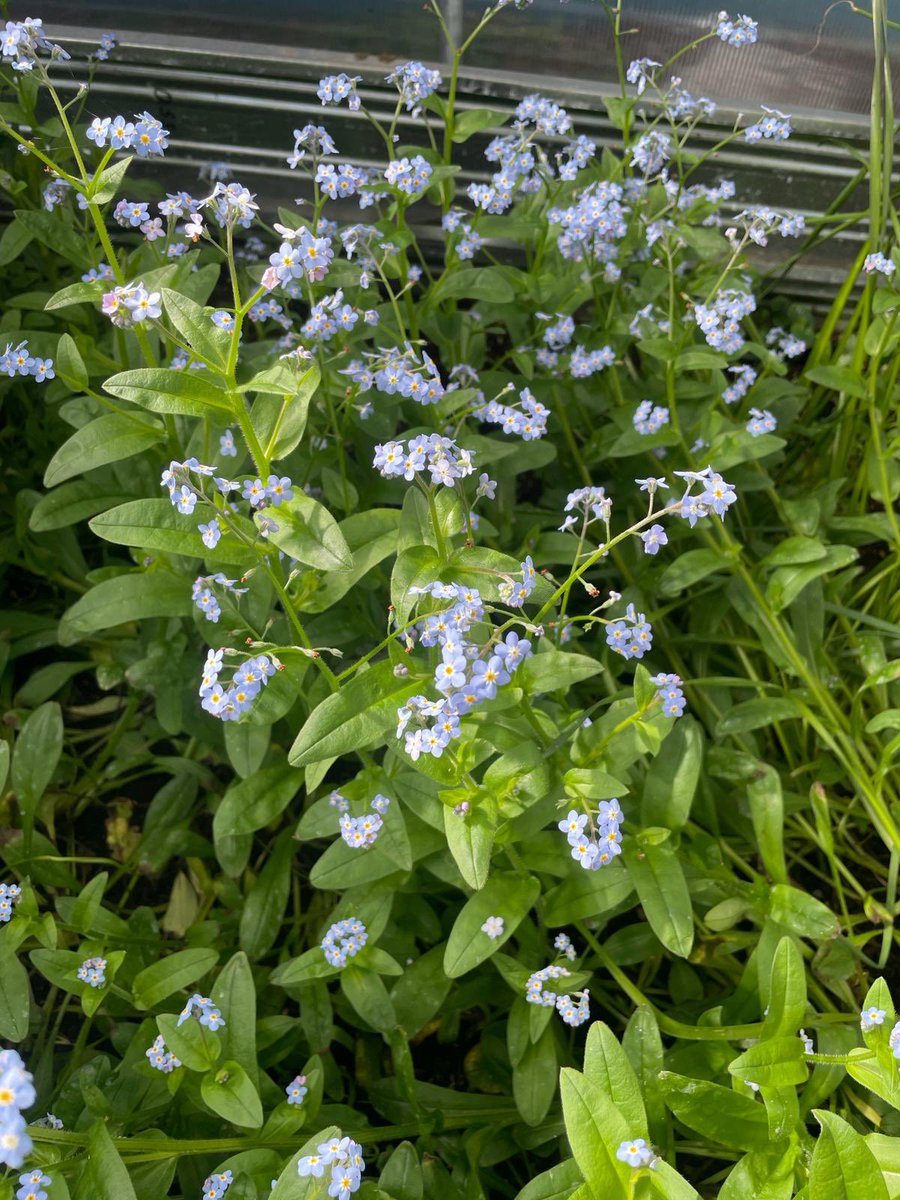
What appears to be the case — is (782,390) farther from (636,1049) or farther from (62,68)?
(62,68)

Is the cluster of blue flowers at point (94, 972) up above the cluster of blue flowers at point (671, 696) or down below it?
below

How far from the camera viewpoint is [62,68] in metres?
3.79

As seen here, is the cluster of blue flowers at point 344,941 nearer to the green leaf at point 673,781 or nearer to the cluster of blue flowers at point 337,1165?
the cluster of blue flowers at point 337,1165

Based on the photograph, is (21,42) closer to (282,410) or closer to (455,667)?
(282,410)

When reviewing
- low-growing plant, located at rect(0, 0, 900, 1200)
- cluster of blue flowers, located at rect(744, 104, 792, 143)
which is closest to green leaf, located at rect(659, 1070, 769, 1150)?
low-growing plant, located at rect(0, 0, 900, 1200)

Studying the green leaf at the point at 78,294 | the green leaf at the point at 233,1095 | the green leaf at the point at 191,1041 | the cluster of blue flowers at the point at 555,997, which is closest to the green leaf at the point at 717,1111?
the cluster of blue flowers at the point at 555,997

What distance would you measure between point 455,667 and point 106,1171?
1.12 metres

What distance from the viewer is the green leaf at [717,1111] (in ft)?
6.21

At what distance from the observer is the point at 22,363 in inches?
99.0

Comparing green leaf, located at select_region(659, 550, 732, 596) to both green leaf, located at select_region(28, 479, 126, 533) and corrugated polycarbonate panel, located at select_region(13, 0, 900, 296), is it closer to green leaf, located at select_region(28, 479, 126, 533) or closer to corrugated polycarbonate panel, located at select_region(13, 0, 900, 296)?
green leaf, located at select_region(28, 479, 126, 533)

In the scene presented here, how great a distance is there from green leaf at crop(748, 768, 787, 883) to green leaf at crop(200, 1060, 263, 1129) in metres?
1.40

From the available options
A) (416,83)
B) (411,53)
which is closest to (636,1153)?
(416,83)

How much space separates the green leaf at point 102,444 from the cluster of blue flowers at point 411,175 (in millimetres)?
960

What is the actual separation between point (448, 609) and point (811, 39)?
304cm
